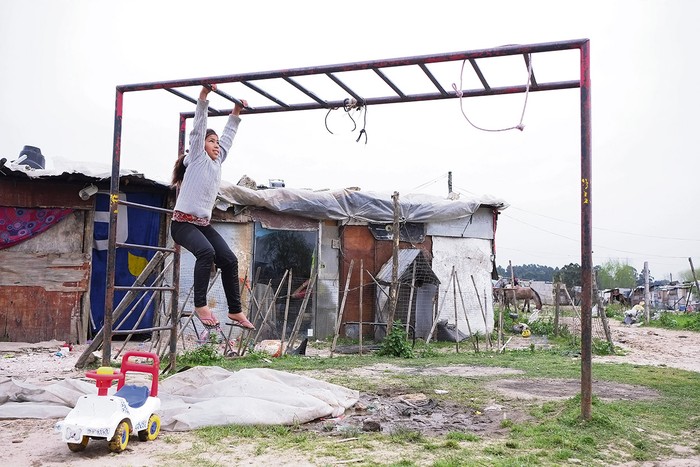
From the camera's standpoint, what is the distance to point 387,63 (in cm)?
545

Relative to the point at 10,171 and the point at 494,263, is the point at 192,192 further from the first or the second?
the point at 494,263

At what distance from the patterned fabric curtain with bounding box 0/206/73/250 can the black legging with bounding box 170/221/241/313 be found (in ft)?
25.9

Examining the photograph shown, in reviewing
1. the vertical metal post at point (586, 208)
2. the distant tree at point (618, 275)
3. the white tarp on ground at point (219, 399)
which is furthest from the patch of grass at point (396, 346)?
the distant tree at point (618, 275)

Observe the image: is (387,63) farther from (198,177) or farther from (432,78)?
(198,177)

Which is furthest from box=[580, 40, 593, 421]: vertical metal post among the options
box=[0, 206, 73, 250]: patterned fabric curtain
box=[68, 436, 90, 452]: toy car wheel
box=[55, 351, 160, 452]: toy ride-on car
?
box=[0, 206, 73, 250]: patterned fabric curtain

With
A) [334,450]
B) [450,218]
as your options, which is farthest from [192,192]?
[450,218]

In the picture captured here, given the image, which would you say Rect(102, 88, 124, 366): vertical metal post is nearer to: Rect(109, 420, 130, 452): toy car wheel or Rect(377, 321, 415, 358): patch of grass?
Rect(109, 420, 130, 452): toy car wheel

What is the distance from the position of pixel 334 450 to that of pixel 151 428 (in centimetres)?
153

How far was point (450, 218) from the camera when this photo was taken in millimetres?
15766

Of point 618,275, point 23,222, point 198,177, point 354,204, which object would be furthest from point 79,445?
point 618,275

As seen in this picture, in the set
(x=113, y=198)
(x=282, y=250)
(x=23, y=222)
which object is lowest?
(x=282, y=250)

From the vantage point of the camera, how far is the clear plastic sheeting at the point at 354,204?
14.2 m

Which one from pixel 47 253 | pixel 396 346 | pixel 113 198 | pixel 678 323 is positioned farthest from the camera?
pixel 678 323

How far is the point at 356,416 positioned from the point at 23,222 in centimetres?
922
